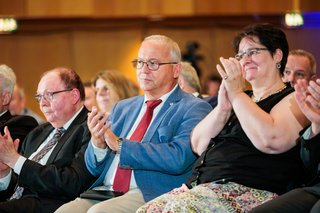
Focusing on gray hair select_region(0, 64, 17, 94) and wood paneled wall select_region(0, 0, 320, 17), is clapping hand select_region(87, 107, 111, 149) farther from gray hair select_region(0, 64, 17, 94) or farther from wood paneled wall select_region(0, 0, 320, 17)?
wood paneled wall select_region(0, 0, 320, 17)

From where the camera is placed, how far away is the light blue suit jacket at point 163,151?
3744mm

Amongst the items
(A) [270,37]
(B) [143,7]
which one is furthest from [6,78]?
(B) [143,7]

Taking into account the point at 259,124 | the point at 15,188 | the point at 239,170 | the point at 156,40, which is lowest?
the point at 15,188

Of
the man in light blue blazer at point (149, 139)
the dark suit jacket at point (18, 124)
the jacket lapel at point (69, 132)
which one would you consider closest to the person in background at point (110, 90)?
the dark suit jacket at point (18, 124)

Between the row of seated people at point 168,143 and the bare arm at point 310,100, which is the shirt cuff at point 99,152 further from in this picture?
the bare arm at point 310,100

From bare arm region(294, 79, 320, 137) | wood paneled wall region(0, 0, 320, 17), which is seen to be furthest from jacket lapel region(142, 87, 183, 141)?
wood paneled wall region(0, 0, 320, 17)

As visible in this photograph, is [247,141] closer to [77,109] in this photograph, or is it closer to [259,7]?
[77,109]

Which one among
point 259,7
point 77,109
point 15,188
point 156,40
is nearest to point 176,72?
point 156,40

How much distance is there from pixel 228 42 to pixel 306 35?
1.00 metres

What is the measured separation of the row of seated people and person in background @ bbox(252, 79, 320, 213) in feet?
0.08

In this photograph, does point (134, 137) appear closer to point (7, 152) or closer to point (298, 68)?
point (7, 152)

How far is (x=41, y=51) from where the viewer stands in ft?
30.6

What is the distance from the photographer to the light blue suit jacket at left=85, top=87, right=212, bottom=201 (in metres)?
3.74

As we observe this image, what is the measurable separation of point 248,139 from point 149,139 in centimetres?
67
